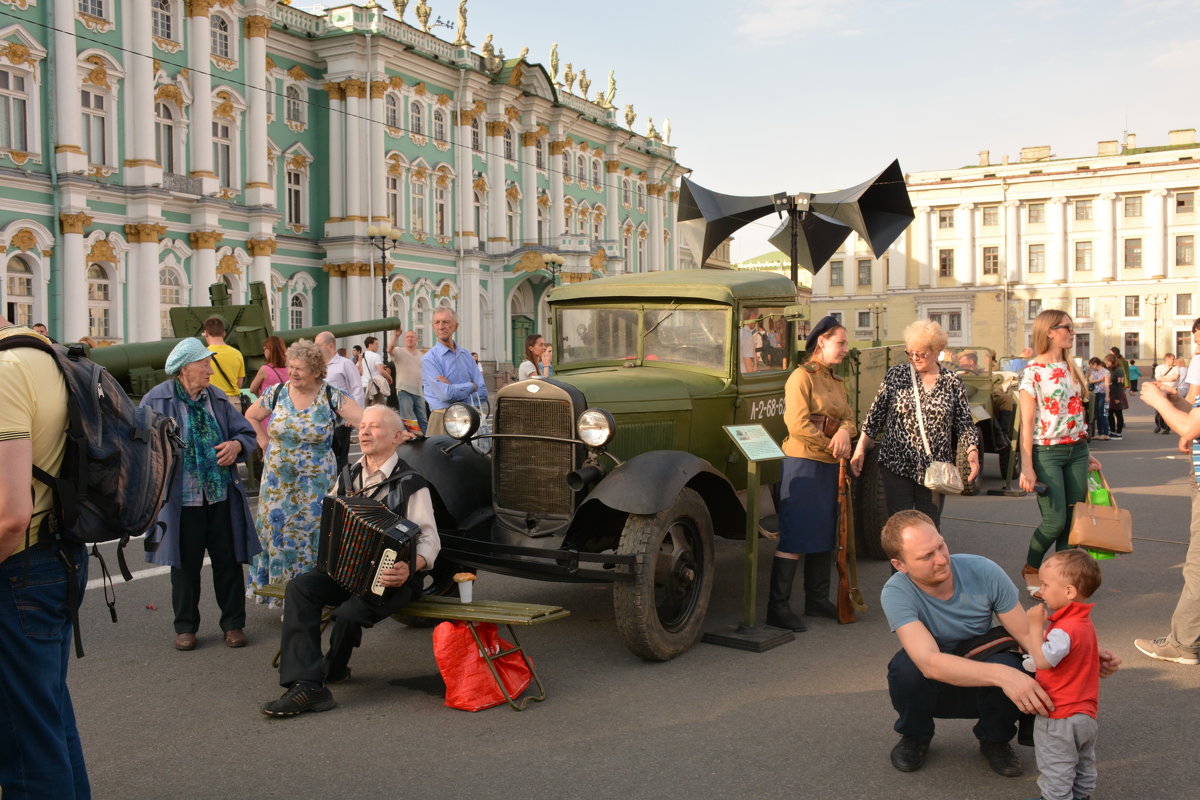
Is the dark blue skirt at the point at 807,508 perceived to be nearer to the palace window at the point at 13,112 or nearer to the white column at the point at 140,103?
the palace window at the point at 13,112

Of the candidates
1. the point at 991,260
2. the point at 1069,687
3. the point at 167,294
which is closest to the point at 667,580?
the point at 1069,687

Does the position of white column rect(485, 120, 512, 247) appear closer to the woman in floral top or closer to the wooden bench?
the woman in floral top

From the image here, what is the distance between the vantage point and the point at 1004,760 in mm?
4555

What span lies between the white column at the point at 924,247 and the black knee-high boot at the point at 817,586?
78967 mm

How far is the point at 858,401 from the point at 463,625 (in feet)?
17.8

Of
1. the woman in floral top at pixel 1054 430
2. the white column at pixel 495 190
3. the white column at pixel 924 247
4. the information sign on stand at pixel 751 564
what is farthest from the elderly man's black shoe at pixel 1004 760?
the white column at pixel 924 247

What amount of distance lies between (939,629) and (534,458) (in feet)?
9.51

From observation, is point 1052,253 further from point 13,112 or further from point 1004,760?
point 1004,760

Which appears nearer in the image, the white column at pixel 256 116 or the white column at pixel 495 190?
the white column at pixel 256 116

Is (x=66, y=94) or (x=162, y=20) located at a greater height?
(x=162, y=20)

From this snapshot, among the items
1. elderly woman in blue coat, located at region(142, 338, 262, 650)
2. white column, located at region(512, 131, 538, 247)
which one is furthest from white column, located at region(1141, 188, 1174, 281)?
elderly woman in blue coat, located at region(142, 338, 262, 650)

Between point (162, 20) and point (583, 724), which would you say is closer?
point (583, 724)

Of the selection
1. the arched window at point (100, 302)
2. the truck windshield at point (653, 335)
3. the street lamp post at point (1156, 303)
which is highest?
the street lamp post at point (1156, 303)

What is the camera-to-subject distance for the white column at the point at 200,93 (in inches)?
1309
